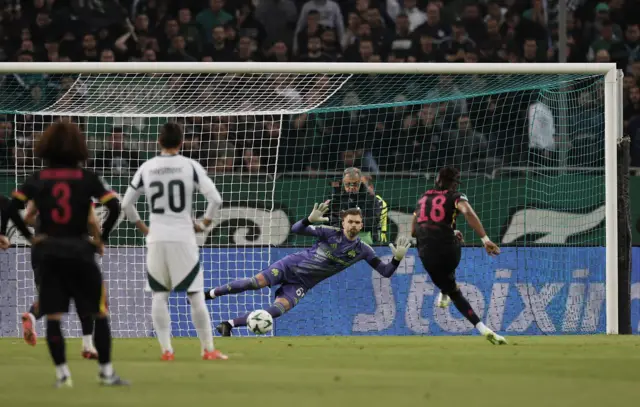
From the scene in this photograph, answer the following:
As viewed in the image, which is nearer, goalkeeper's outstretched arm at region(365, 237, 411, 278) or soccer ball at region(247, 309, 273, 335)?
soccer ball at region(247, 309, 273, 335)

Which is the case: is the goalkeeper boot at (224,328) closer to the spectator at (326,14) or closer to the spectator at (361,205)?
the spectator at (361,205)

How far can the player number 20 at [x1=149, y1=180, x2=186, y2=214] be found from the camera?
374 inches

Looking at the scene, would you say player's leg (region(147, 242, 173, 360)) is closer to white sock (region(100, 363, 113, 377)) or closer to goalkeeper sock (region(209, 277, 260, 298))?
white sock (region(100, 363, 113, 377))

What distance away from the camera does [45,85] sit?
16.3 meters

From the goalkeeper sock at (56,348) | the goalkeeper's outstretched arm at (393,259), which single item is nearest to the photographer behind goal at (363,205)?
the goalkeeper's outstretched arm at (393,259)

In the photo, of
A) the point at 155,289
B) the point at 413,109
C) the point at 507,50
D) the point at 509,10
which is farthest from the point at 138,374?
the point at 509,10

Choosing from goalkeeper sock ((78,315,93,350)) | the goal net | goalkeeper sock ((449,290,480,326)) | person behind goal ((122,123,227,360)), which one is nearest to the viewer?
goalkeeper sock ((78,315,93,350))

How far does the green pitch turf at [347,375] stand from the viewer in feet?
22.0

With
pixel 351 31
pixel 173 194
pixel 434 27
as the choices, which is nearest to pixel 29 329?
pixel 173 194

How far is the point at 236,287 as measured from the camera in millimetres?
14375

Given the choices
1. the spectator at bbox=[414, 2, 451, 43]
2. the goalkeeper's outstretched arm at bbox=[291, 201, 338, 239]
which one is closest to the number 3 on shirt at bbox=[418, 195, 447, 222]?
the goalkeeper's outstretched arm at bbox=[291, 201, 338, 239]

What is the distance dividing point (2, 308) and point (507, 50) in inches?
343

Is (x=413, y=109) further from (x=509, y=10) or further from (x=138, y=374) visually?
(x=138, y=374)

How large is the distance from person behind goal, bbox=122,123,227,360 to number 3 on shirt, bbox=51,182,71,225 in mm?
2001
